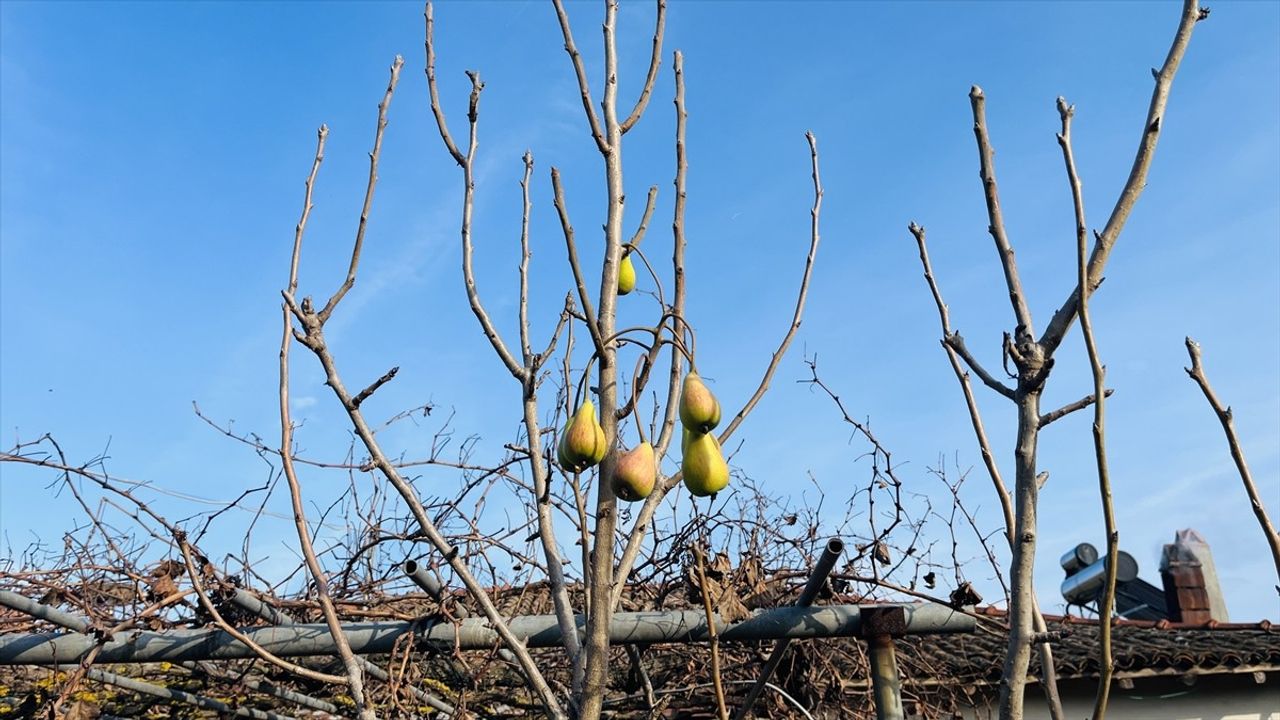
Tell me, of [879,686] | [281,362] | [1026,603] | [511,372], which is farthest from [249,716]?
[1026,603]

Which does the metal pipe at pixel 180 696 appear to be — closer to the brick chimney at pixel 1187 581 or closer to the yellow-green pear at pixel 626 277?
the yellow-green pear at pixel 626 277

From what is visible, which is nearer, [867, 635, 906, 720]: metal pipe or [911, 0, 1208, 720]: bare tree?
[911, 0, 1208, 720]: bare tree

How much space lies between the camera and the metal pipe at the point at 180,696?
3.26 metres

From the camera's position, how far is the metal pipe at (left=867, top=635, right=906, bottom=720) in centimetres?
268

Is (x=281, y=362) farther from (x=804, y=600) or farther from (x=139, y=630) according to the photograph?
(x=804, y=600)

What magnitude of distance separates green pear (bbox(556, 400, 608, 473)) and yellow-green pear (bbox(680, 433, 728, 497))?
195 mm

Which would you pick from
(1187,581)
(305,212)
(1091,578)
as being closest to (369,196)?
(305,212)

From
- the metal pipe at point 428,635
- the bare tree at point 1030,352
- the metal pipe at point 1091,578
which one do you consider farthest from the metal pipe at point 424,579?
the metal pipe at point 1091,578

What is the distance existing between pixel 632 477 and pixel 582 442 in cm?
15

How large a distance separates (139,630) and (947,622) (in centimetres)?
216

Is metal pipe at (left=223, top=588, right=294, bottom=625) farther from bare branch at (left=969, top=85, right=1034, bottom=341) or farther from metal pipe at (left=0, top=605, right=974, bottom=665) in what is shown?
bare branch at (left=969, top=85, right=1034, bottom=341)

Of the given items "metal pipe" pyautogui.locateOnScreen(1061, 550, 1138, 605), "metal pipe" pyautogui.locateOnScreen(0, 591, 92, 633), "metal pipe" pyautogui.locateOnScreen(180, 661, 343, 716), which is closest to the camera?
"metal pipe" pyautogui.locateOnScreen(0, 591, 92, 633)

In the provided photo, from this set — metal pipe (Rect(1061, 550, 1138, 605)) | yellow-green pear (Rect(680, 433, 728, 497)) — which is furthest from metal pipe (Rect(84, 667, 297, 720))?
metal pipe (Rect(1061, 550, 1138, 605))

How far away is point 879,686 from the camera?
2.70 metres
